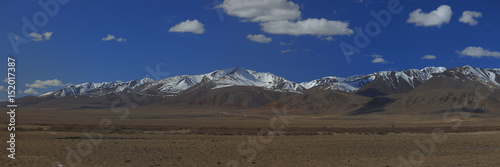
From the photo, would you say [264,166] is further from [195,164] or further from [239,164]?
[195,164]

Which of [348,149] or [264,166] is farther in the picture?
[348,149]

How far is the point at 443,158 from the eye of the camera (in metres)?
24.1

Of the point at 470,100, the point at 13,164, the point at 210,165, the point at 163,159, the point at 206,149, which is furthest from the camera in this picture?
the point at 470,100

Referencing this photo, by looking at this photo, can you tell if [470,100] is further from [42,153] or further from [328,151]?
[42,153]

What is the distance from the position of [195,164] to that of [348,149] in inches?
483

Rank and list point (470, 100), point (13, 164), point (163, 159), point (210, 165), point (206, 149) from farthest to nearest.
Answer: point (470, 100), point (206, 149), point (163, 159), point (210, 165), point (13, 164)

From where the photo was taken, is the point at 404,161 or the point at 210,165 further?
the point at 404,161

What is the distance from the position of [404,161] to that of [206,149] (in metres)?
11.6

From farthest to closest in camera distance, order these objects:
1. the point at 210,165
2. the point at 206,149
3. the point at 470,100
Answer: the point at 470,100
the point at 206,149
the point at 210,165

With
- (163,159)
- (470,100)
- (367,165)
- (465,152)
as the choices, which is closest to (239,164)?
(163,159)

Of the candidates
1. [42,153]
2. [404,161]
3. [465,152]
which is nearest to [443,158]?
[404,161]

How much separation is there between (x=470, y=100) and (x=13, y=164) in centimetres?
16047

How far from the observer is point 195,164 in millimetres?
20875

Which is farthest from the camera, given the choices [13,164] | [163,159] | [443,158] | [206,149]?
[206,149]
